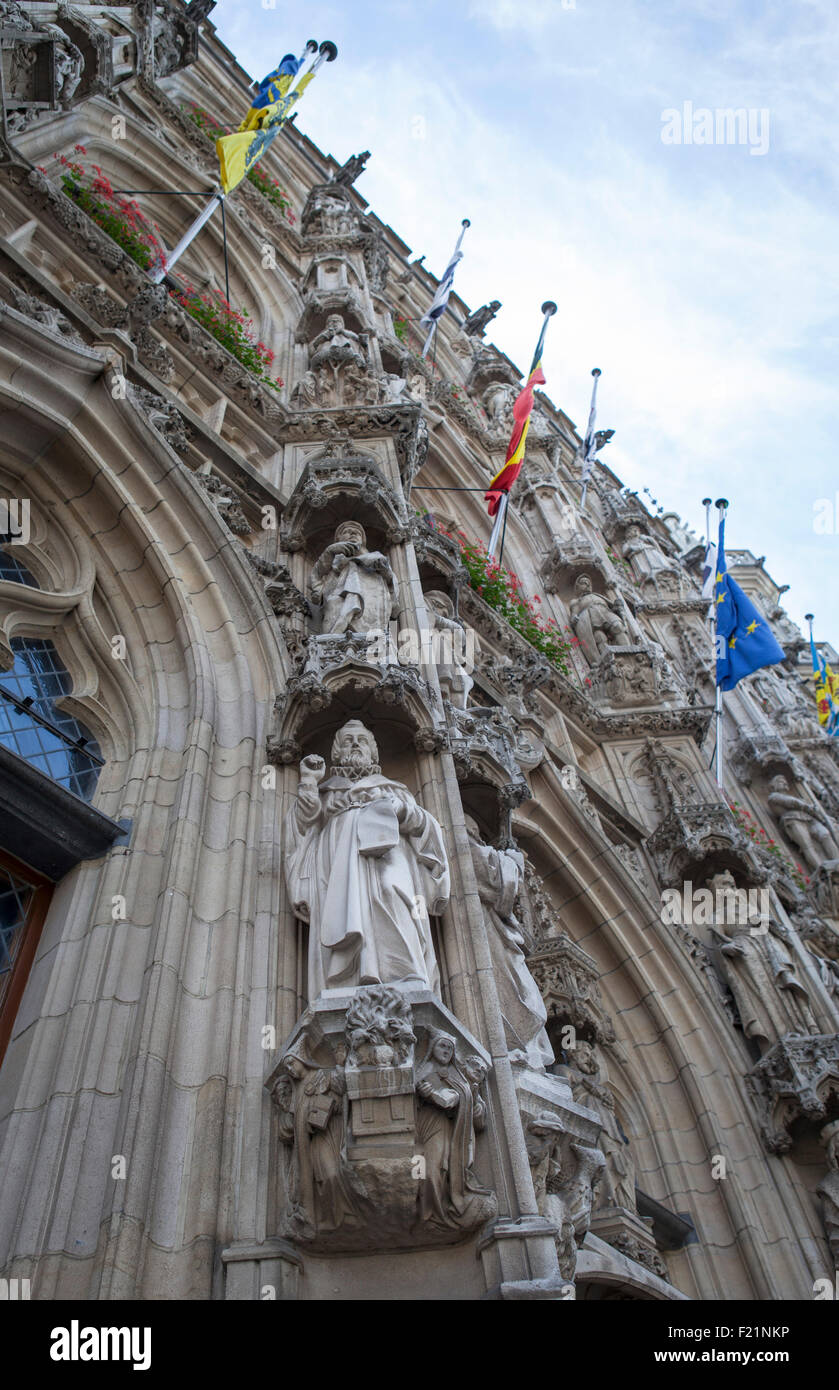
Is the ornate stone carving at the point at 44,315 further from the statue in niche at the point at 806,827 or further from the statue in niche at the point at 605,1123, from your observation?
the statue in niche at the point at 806,827

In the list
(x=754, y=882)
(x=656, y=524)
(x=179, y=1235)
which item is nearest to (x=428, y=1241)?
(x=179, y=1235)

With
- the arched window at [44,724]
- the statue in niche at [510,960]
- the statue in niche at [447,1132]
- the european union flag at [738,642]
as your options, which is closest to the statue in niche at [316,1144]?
the statue in niche at [447,1132]

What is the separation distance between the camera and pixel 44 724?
596 centimetres

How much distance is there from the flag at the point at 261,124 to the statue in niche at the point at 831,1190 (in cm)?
1052

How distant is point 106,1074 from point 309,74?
13289 millimetres

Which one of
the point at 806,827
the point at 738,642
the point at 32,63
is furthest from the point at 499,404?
the point at 32,63

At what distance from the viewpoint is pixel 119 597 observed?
6824 mm

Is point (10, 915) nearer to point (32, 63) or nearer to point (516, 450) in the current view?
point (32, 63)

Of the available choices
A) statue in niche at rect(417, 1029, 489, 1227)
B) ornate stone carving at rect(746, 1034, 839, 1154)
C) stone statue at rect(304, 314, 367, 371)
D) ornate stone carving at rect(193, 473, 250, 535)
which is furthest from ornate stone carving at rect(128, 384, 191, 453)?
ornate stone carving at rect(746, 1034, 839, 1154)

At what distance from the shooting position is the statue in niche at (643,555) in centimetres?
2041

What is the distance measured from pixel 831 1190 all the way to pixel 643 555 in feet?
49.5

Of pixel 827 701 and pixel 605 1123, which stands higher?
pixel 827 701

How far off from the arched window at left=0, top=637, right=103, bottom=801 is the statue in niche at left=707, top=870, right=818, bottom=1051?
18.3 feet
